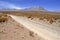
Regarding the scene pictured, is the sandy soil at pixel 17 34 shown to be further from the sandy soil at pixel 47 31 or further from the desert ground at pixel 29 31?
the sandy soil at pixel 47 31

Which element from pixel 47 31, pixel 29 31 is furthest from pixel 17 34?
pixel 47 31

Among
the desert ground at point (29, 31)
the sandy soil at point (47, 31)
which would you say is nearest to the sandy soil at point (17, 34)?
the desert ground at point (29, 31)

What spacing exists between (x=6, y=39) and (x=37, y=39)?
2.42m

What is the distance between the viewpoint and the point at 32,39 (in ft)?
32.8

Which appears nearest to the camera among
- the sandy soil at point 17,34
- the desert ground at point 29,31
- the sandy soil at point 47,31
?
the sandy soil at point 17,34

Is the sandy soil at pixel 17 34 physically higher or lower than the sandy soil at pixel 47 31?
higher

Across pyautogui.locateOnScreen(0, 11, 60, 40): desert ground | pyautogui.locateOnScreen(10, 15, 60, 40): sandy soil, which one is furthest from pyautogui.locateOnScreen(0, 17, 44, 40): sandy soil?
pyautogui.locateOnScreen(10, 15, 60, 40): sandy soil

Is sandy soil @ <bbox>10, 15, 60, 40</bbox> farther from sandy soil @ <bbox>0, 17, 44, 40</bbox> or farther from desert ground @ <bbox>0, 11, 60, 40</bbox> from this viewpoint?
sandy soil @ <bbox>0, 17, 44, 40</bbox>

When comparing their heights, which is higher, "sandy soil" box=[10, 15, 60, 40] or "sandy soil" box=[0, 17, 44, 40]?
"sandy soil" box=[0, 17, 44, 40]

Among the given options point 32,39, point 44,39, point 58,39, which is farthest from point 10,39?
point 58,39

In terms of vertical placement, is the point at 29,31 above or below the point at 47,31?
above

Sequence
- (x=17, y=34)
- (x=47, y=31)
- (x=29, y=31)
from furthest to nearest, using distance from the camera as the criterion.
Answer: (x=47, y=31) < (x=29, y=31) < (x=17, y=34)

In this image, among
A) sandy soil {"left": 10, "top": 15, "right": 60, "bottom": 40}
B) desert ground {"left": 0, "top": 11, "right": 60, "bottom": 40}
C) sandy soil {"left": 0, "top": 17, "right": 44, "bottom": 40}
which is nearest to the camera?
sandy soil {"left": 0, "top": 17, "right": 44, "bottom": 40}

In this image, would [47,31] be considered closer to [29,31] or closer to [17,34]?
[29,31]
